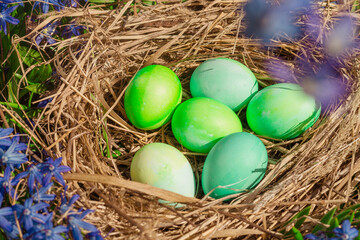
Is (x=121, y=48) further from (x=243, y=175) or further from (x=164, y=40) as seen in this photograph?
(x=243, y=175)

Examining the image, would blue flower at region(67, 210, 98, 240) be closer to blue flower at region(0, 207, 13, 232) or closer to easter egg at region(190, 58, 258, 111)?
blue flower at region(0, 207, 13, 232)

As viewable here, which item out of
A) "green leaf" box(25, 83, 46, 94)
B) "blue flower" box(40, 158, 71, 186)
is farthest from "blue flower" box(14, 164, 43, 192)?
"green leaf" box(25, 83, 46, 94)

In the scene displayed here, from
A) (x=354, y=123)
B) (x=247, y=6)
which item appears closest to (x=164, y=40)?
(x=247, y=6)

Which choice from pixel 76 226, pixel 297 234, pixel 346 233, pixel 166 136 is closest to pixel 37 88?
pixel 166 136

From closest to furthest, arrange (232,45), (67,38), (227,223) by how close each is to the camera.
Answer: (227,223), (67,38), (232,45)

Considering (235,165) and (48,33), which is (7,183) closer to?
(235,165)

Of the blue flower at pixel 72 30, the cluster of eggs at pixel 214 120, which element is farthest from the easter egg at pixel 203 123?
the blue flower at pixel 72 30

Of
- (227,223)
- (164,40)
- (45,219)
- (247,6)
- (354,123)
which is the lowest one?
(227,223)
